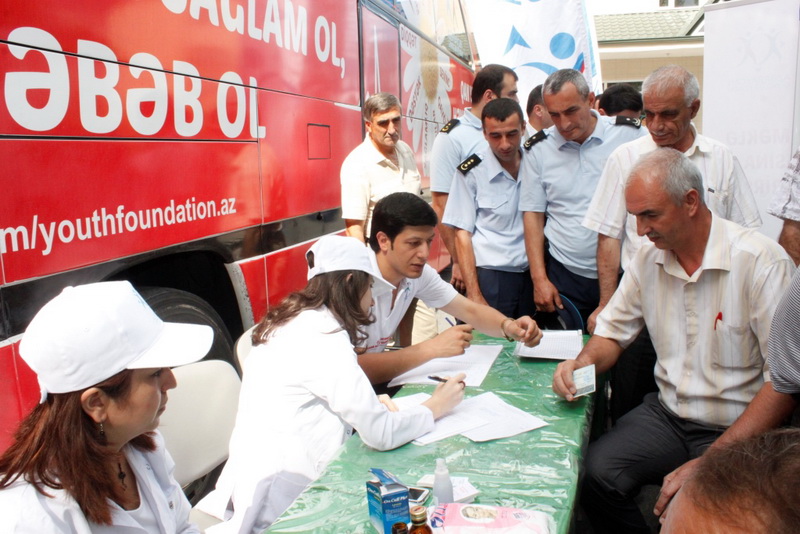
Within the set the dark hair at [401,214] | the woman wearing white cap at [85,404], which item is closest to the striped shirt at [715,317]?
the dark hair at [401,214]

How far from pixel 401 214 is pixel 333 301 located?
0.60 metres

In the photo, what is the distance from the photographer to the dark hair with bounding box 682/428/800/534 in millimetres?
730

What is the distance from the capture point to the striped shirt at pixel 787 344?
1712 millimetres

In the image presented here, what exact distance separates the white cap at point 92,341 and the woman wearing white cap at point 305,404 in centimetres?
63

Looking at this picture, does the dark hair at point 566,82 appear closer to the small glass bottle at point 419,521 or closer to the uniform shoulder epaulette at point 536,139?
the uniform shoulder epaulette at point 536,139

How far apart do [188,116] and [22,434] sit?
1.59 m

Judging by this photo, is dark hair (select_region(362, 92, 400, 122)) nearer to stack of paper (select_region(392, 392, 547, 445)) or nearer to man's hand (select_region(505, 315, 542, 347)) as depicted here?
man's hand (select_region(505, 315, 542, 347))

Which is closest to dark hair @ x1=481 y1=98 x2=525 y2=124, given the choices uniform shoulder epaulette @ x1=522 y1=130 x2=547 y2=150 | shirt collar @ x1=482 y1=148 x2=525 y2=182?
uniform shoulder epaulette @ x1=522 y1=130 x2=547 y2=150

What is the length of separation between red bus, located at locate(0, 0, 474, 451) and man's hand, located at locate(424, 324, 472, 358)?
1007 mm

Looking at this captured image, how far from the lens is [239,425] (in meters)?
2.08

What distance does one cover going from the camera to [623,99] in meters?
5.75

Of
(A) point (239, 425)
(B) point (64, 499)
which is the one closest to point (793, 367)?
(A) point (239, 425)

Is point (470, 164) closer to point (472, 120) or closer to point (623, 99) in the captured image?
point (472, 120)

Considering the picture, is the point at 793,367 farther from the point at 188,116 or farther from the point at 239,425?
the point at 188,116
